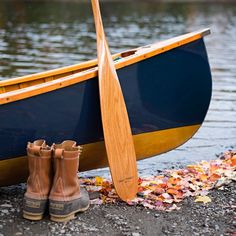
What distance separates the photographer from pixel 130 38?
1808 centimetres

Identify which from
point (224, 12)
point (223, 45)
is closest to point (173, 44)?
point (223, 45)

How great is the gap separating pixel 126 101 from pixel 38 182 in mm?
1328

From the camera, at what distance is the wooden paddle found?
501 centimetres

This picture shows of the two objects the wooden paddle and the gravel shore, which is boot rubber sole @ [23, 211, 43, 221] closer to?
the gravel shore

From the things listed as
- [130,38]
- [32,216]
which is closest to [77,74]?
[32,216]

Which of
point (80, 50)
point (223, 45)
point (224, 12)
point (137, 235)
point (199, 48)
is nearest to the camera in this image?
point (137, 235)

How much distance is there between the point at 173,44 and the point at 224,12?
2621cm

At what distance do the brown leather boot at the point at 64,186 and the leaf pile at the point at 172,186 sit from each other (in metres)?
0.43

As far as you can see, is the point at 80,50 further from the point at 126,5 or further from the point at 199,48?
the point at 126,5

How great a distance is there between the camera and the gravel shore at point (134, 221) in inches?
173

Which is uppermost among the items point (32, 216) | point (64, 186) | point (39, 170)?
point (39, 170)

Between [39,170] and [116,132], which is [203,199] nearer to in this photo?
[116,132]

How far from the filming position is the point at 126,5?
3259 centimetres

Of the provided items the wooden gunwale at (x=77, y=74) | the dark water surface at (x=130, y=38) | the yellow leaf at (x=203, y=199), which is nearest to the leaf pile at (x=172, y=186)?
the yellow leaf at (x=203, y=199)
